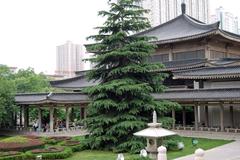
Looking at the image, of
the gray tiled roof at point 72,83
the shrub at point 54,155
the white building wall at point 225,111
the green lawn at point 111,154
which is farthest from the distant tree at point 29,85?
the shrub at point 54,155

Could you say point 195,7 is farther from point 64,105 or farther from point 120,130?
point 120,130

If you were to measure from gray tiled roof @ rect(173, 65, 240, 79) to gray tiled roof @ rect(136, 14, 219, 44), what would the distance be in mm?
3541

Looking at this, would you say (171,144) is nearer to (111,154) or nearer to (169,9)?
(111,154)

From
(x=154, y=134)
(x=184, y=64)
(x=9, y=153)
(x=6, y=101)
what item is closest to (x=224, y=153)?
(x=154, y=134)

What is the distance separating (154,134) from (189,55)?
20562 mm

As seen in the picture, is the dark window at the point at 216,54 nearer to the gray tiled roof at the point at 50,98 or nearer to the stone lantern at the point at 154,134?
the gray tiled roof at the point at 50,98

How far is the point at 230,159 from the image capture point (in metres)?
18.5

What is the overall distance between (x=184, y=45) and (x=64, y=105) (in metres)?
12.8

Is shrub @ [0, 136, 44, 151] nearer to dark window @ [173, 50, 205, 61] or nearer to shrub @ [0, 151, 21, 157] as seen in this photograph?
shrub @ [0, 151, 21, 157]

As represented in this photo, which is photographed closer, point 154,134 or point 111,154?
point 154,134

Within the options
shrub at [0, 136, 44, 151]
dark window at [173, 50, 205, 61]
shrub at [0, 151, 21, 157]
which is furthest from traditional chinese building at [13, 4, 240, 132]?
shrub at [0, 151, 21, 157]

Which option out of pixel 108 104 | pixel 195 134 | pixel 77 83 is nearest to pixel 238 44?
pixel 195 134

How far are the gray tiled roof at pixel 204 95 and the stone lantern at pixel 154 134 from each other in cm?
1084

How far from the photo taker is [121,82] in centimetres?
2192
